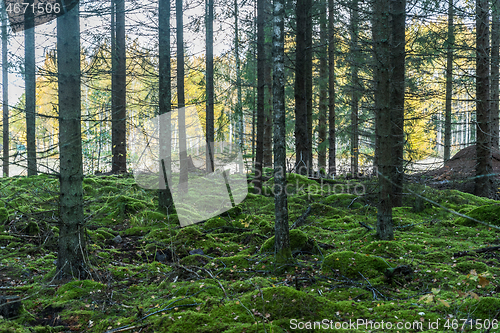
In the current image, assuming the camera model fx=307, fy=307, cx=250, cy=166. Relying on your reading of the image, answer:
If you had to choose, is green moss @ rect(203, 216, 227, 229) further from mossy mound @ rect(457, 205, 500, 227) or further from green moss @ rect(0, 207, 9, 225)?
mossy mound @ rect(457, 205, 500, 227)

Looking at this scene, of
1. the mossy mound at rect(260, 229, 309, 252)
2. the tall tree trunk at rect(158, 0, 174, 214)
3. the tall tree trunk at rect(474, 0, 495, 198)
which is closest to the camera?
the mossy mound at rect(260, 229, 309, 252)

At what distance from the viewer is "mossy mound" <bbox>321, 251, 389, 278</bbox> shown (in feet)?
14.2

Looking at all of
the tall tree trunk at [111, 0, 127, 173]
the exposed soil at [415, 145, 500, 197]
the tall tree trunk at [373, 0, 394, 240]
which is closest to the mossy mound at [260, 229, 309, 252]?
the tall tree trunk at [373, 0, 394, 240]

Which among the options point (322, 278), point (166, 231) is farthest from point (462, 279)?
point (166, 231)

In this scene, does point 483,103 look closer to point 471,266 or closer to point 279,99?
point 471,266

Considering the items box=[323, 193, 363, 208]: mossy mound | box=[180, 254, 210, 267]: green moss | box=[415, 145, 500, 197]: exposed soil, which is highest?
box=[415, 145, 500, 197]: exposed soil

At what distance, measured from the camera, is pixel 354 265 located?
4.44 meters

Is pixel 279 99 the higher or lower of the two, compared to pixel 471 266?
higher

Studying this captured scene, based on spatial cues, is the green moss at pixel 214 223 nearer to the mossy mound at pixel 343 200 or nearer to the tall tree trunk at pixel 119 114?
the mossy mound at pixel 343 200

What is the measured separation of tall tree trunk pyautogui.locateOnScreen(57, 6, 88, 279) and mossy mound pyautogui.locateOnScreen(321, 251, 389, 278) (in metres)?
3.55

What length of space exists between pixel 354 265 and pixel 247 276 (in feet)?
5.18

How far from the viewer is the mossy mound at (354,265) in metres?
4.34

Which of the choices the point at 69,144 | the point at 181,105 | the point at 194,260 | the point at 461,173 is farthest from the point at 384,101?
the point at 461,173

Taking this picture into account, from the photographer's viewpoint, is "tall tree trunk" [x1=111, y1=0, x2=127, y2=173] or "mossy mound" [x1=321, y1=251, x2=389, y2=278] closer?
"mossy mound" [x1=321, y1=251, x2=389, y2=278]
